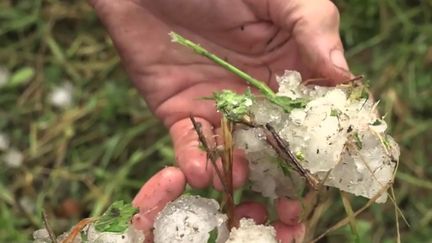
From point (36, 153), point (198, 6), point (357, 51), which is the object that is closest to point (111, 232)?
point (198, 6)

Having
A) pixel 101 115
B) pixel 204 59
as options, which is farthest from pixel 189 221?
pixel 101 115

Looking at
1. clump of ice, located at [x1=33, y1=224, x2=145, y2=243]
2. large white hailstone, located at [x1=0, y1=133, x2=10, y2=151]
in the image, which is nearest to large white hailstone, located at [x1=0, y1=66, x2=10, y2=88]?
large white hailstone, located at [x1=0, y1=133, x2=10, y2=151]

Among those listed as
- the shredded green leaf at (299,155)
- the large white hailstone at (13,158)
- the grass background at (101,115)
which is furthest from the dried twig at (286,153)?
the large white hailstone at (13,158)

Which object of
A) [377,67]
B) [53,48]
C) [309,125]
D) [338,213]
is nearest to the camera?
[309,125]

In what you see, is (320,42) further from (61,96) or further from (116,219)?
(61,96)

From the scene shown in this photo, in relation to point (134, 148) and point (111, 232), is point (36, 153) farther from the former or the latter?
point (111, 232)

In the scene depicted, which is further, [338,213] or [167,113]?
[338,213]
